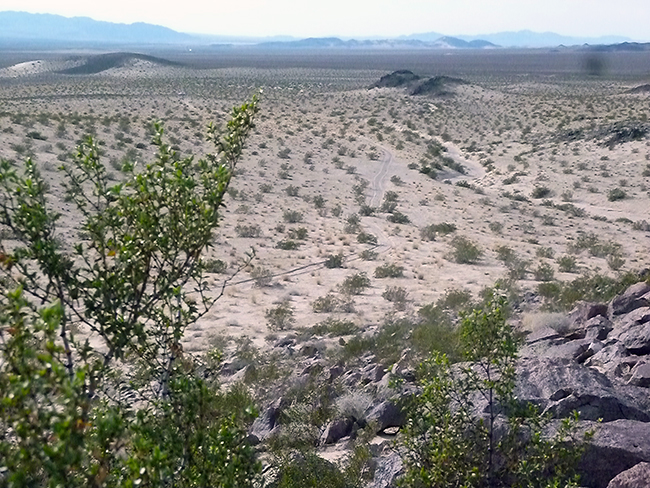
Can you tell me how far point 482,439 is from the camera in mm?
5465

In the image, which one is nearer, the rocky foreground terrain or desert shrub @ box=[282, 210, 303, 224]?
the rocky foreground terrain

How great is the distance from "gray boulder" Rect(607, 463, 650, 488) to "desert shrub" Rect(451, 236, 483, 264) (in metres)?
13.6

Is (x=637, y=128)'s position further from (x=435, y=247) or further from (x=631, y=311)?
(x=631, y=311)

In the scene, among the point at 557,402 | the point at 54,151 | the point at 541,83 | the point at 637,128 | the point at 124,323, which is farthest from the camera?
the point at 541,83

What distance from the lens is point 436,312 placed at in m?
13.1

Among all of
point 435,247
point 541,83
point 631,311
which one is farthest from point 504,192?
point 541,83

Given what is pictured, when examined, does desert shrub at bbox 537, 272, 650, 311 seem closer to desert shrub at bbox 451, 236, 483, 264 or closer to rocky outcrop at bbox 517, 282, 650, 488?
rocky outcrop at bbox 517, 282, 650, 488

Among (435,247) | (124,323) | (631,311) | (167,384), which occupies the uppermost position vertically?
(124,323)

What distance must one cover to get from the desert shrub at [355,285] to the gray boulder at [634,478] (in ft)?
35.7

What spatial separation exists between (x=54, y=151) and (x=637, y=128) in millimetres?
29046

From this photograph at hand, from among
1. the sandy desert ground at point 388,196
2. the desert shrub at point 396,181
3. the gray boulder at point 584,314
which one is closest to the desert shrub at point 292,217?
the sandy desert ground at point 388,196

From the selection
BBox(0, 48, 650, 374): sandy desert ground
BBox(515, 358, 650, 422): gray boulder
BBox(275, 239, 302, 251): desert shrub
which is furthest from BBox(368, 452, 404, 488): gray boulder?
BBox(275, 239, 302, 251): desert shrub

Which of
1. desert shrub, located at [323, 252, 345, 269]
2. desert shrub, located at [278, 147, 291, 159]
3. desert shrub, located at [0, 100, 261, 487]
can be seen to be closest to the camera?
desert shrub, located at [0, 100, 261, 487]

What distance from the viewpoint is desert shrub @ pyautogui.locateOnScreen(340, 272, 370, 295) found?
16000mm
